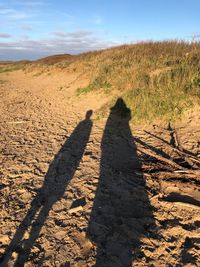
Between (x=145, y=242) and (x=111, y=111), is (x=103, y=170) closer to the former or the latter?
(x=145, y=242)

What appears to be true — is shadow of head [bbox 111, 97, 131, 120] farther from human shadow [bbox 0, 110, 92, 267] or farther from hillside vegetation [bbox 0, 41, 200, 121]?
human shadow [bbox 0, 110, 92, 267]

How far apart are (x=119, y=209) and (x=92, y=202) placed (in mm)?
429

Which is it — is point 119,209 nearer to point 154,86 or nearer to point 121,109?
point 121,109

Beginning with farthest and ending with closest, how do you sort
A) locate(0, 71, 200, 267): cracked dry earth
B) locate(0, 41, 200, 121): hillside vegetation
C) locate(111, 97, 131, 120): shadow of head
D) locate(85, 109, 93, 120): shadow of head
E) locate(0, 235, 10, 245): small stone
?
locate(85, 109, 93, 120): shadow of head → locate(111, 97, 131, 120): shadow of head → locate(0, 41, 200, 121): hillside vegetation → locate(0, 235, 10, 245): small stone → locate(0, 71, 200, 267): cracked dry earth

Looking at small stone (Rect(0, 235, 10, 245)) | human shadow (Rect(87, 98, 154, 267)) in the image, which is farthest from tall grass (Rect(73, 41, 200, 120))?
small stone (Rect(0, 235, 10, 245))

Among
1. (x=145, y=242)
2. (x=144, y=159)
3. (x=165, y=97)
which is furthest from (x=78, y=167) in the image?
(x=165, y=97)

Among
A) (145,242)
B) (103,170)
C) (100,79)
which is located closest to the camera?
(145,242)

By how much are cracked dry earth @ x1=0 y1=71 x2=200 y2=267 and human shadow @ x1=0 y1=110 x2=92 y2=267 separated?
0.01 meters

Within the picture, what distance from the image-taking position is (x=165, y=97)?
7.97m

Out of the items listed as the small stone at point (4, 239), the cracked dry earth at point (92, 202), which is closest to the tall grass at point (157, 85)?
the cracked dry earth at point (92, 202)

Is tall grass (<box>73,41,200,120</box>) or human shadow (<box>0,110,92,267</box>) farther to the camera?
tall grass (<box>73,41,200,120</box>)

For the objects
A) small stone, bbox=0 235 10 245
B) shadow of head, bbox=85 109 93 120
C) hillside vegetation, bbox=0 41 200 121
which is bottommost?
small stone, bbox=0 235 10 245

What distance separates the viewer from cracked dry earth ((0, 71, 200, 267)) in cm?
343

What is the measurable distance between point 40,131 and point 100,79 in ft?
14.1
